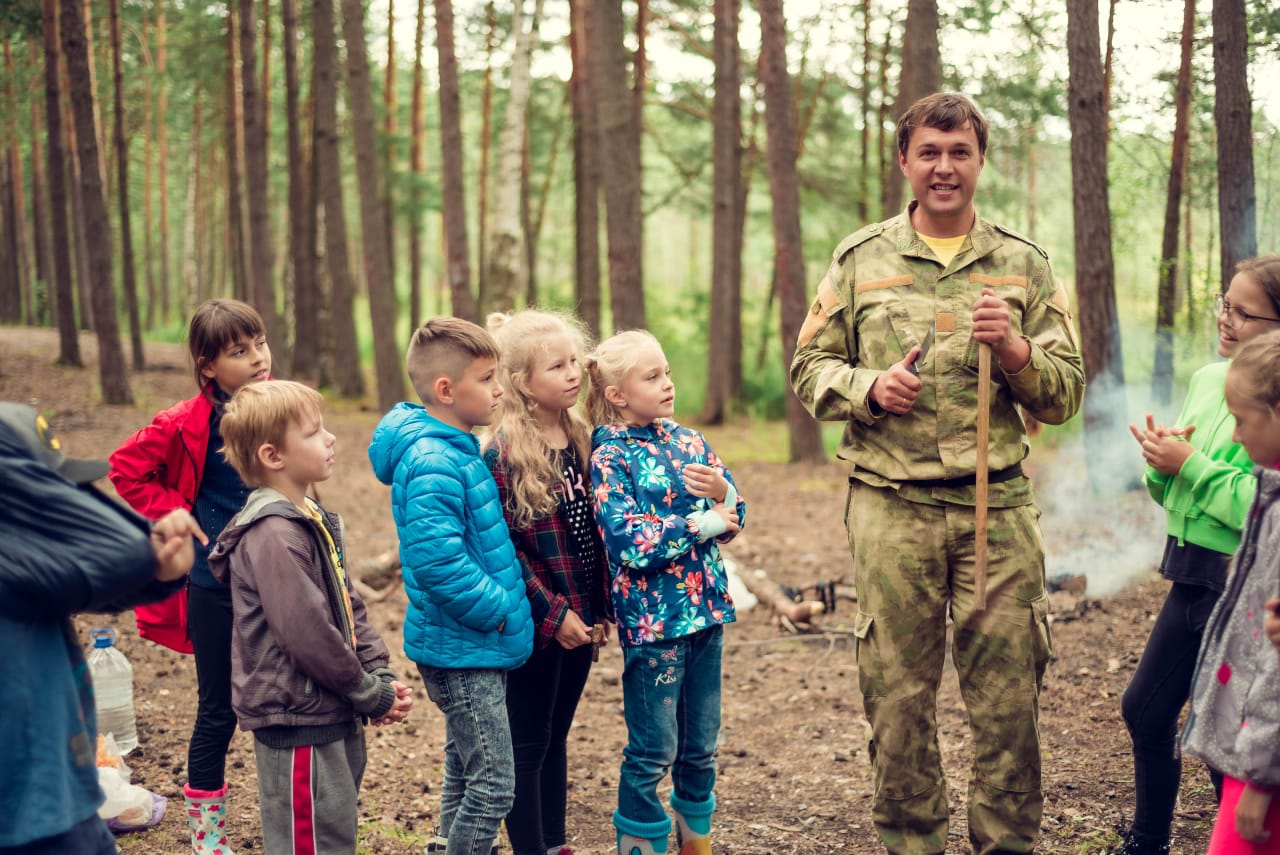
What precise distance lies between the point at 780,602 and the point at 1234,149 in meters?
3.96

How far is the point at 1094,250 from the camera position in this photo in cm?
928

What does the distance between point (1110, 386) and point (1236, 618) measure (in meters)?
7.71

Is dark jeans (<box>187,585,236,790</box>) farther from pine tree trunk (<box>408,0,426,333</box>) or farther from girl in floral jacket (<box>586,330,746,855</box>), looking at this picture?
pine tree trunk (<box>408,0,426,333</box>)

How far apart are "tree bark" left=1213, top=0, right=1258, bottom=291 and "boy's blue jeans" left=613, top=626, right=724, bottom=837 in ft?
14.5

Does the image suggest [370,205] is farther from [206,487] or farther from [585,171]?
[206,487]

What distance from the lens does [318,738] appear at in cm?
305

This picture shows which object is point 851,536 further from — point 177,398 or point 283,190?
point 283,190

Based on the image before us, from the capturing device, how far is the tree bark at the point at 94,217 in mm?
14086

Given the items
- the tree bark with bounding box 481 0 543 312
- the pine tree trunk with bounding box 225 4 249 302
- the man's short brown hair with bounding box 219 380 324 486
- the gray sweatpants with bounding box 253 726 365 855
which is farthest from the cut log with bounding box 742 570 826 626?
the pine tree trunk with bounding box 225 4 249 302

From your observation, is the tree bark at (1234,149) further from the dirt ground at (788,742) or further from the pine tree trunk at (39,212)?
the pine tree trunk at (39,212)

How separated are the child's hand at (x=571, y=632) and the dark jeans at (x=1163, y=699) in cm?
181

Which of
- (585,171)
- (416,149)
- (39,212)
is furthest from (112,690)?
(39,212)

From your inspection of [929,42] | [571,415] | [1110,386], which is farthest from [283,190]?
[571,415]

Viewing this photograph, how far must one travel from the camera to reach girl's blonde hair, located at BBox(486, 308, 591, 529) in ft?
12.0
